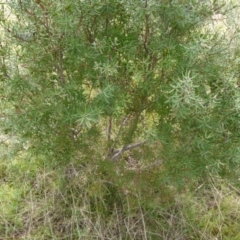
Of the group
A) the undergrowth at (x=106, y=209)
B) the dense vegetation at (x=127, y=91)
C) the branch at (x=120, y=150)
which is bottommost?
the undergrowth at (x=106, y=209)

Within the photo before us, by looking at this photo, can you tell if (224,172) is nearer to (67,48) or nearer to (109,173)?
(109,173)

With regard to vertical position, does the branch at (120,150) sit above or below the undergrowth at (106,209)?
above

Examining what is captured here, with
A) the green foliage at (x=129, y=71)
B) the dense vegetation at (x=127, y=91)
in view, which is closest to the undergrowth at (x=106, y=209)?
the dense vegetation at (x=127, y=91)

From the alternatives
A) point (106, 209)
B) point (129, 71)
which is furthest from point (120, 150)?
point (129, 71)

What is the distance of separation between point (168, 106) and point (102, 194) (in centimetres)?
69

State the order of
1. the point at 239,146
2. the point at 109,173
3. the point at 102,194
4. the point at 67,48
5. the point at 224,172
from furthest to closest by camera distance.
→ the point at 102,194 < the point at 109,173 < the point at 224,172 < the point at 239,146 < the point at 67,48

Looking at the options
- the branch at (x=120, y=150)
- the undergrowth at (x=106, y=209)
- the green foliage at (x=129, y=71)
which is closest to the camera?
the green foliage at (x=129, y=71)

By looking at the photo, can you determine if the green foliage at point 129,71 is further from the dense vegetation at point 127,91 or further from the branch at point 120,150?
the branch at point 120,150

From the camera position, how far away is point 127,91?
165cm

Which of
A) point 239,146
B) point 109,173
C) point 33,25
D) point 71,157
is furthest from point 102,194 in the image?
point 33,25

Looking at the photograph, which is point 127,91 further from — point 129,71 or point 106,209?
point 106,209

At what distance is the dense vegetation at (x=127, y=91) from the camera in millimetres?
1470

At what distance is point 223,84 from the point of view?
1.57 m

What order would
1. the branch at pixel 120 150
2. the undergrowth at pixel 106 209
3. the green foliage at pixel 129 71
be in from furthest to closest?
the undergrowth at pixel 106 209
the branch at pixel 120 150
the green foliage at pixel 129 71
